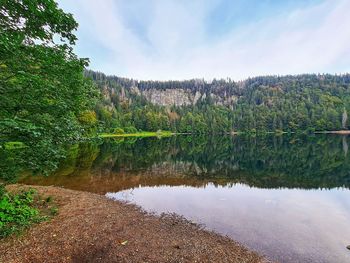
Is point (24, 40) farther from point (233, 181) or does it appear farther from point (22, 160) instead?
point (233, 181)

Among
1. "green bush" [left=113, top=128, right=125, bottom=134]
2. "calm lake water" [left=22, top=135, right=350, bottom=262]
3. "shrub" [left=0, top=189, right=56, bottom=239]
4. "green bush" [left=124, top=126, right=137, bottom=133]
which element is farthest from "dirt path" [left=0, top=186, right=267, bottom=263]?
"green bush" [left=124, top=126, right=137, bottom=133]

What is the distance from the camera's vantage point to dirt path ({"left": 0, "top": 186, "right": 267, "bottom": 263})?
35.1 feet

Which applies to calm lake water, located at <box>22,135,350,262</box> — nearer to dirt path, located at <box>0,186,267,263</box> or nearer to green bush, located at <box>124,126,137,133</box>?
dirt path, located at <box>0,186,267,263</box>

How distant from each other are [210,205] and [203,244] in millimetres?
9059

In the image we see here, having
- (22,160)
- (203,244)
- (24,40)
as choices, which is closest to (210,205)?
(203,244)

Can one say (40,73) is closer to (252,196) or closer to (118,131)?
(252,196)

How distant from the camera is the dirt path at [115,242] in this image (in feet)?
35.1

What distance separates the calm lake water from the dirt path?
8.28 feet

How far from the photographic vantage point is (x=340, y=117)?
162 metres

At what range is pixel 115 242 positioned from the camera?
12.0 meters

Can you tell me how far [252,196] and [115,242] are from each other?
52.7ft

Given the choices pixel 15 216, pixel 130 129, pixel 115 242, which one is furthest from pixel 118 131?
pixel 115 242

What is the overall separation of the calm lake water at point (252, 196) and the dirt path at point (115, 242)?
2.53 metres

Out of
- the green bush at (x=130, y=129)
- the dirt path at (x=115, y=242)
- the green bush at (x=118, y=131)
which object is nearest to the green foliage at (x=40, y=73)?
the dirt path at (x=115, y=242)
